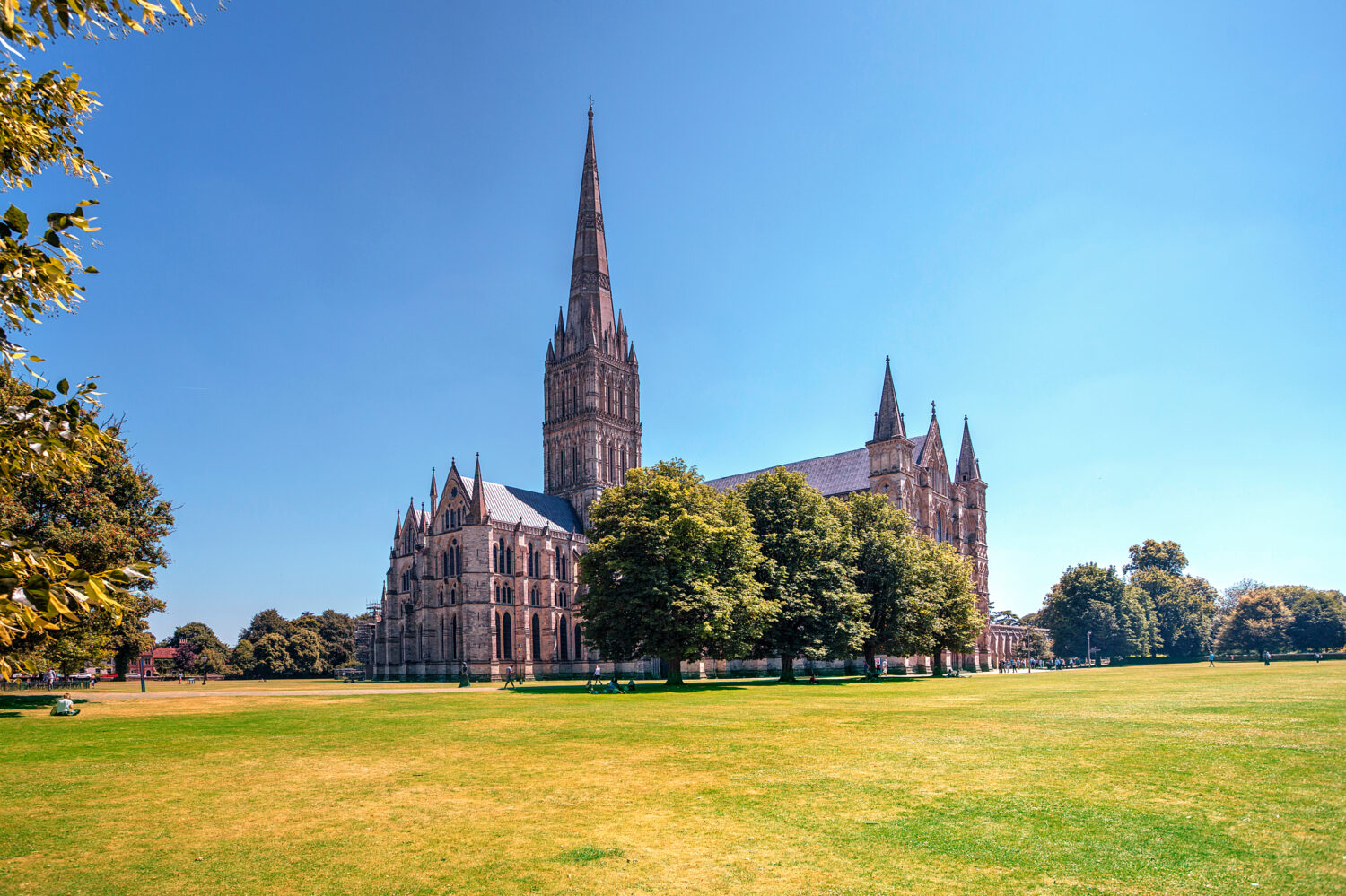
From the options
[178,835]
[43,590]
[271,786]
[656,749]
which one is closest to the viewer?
[43,590]

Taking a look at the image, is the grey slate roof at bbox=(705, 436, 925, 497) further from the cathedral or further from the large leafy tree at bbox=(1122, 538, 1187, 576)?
the large leafy tree at bbox=(1122, 538, 1187, 576)

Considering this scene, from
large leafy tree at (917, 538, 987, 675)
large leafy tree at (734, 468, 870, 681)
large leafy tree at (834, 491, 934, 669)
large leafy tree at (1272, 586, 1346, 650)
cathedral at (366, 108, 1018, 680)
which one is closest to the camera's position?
large leafy tree at (734, 468, 870, 681)

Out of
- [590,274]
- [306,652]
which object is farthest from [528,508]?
[306,652]

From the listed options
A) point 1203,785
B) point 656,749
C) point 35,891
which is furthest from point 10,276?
point 1203,785

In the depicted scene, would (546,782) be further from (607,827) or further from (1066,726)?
(1066,726)

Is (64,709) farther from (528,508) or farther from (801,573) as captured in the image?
(528,508)

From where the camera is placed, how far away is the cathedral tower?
93.3 m

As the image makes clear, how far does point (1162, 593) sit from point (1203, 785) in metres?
136

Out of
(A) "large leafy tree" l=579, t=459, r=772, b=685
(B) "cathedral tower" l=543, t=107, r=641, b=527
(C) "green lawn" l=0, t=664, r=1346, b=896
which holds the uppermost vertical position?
(B) "cathedral tower" l=543, t=107, r=641, b=527

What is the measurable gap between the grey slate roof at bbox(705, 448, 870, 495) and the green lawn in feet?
205

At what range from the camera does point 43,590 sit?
5.27 metres

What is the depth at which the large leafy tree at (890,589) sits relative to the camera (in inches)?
2255

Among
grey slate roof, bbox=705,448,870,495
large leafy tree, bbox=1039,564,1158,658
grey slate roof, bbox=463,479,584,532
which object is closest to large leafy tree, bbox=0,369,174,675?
grey slate roof, bbox=463,479,584,532

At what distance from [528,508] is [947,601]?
4373 centimetres
